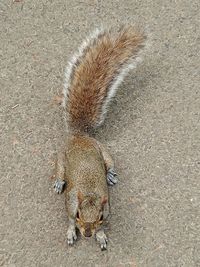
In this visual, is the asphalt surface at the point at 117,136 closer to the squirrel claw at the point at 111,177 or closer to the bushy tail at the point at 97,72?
the squirrel claw at the point at 111,177

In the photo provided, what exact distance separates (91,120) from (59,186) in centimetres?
35

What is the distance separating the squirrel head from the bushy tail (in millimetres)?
505

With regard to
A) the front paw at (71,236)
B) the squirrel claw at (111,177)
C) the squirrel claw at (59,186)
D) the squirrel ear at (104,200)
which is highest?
the squirrel ear at (104,200)

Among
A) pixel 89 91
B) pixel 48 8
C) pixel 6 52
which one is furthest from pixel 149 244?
pixel 48 8

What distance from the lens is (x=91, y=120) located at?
2.81 m

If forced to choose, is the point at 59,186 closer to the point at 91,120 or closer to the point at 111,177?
the point at 111,177

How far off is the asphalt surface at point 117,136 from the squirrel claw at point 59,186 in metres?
0.03

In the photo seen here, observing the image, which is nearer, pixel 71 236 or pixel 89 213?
pixel 89 213

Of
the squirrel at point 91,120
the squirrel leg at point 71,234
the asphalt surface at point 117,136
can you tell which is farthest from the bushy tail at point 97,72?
the squirrel leg at point 71,234

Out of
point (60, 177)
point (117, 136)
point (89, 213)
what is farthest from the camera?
point (117, 136)

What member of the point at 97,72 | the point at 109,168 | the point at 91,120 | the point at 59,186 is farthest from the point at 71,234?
the point at 97,72

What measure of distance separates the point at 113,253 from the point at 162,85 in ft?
3.13

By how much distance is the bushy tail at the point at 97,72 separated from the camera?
2.79 meters

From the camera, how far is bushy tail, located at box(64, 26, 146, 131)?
2795mm
